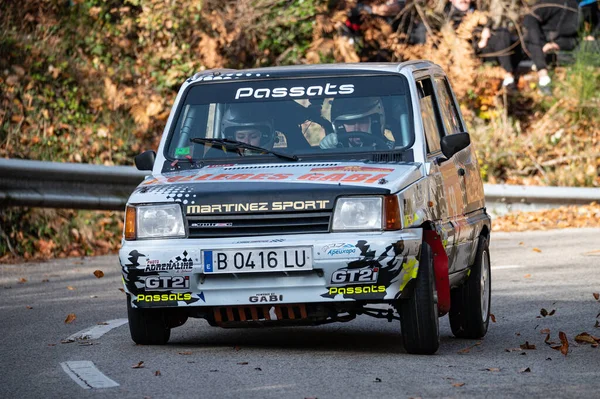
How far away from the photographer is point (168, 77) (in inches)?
787

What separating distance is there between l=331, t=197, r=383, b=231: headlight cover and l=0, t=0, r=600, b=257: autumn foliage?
8.69 metres

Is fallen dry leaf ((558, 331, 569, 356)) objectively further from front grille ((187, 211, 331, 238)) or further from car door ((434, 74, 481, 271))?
front grille ((187, 211, 331, 238))

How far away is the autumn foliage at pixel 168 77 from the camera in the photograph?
17.5 meters

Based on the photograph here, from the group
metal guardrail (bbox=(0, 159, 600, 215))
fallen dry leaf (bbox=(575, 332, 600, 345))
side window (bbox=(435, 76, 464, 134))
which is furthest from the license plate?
metal guardrail (bbox=(0, 159, 600, 215))

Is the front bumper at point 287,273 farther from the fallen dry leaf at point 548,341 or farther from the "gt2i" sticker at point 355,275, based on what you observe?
the fallen dry leaf at point 548,341

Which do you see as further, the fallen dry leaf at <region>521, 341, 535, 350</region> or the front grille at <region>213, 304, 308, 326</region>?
the fallen dry leaf at <region>521, 341, 535, 350</region>

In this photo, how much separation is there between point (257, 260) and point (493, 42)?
1618cm

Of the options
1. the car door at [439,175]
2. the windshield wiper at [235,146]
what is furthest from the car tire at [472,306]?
the windshield wiper at [235,146]

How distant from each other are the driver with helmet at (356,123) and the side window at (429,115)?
29 cm

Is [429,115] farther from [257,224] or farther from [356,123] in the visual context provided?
[257,224]

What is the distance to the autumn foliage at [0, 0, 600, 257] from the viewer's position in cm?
1750

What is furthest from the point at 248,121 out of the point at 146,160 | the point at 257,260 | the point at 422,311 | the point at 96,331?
the point at 422,311

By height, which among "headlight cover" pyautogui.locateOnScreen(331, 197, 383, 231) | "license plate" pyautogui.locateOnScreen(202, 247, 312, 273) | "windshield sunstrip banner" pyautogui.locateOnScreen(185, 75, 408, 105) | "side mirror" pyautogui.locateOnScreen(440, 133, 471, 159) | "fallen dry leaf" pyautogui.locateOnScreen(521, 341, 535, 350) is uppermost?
"windshield sunstrip banner" pyautogui.locateOnScreen(185, 75, 408, 105)

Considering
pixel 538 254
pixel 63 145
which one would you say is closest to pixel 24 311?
pixel 538 254
